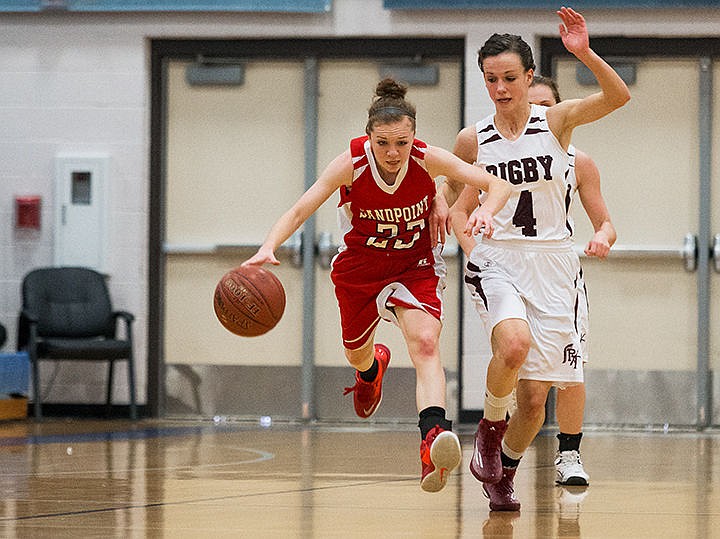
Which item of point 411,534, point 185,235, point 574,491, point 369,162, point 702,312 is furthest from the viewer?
point 185,235

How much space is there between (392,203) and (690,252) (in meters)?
4.71

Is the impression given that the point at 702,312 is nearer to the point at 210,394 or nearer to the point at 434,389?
the point at 210,394

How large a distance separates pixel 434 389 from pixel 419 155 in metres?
0.80

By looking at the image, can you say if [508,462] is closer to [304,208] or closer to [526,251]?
[526,251]

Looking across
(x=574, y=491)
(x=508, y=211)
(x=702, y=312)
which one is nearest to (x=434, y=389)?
(x=508, y=211)

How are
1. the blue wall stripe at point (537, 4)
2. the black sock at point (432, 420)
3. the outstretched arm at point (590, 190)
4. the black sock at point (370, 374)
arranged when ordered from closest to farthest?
the black sock at point (432, 420) < the outstretched arm at point (590, 190) < the black sock at point (370, 374) < the blue wall stripe at point (537, 4)

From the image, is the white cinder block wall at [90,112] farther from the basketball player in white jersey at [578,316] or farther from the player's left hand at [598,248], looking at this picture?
the player's left hand at [598,248]

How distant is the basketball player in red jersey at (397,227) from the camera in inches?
161

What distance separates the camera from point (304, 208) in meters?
4.14

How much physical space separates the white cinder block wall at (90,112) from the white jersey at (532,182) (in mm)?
4905

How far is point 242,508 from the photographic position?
407 cm

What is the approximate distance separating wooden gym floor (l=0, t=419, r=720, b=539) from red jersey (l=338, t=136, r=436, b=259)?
88 cm

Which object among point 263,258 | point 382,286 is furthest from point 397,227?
point 263,258

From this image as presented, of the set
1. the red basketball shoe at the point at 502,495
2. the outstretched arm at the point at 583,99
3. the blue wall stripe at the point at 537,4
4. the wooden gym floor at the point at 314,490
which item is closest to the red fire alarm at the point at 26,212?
the wooden gym floor at the point at 314,490
